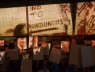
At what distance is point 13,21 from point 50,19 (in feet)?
3.40

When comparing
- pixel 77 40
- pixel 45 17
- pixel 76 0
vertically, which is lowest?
pixel 77 40

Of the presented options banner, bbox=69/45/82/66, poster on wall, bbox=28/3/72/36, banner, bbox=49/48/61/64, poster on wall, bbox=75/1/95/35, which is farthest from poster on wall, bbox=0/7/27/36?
banner, bbox=69/45/82/66

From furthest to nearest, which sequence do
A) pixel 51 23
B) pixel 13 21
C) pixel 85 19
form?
pixel 13 21
pixel 51 23
pixel 85 19

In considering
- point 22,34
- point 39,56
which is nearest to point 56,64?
point 39,56

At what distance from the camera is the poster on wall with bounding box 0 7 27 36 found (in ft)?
20.5

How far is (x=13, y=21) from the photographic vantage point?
6355mm

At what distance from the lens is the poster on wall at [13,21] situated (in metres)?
6.26

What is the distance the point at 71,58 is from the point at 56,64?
0.54 metres

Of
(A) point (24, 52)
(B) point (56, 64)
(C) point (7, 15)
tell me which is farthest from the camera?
(C) point (7, 15)

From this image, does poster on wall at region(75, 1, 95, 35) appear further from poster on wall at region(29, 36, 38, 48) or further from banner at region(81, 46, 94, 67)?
banner at region(81, 46, 94, 67)

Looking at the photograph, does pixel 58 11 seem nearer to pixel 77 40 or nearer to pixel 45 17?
pixel 45 17

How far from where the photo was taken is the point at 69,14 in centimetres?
582

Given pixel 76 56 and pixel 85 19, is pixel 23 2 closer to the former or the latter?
pixel 85 19

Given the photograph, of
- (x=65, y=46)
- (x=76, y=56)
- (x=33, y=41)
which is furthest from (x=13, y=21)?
(x=76, y=56)
